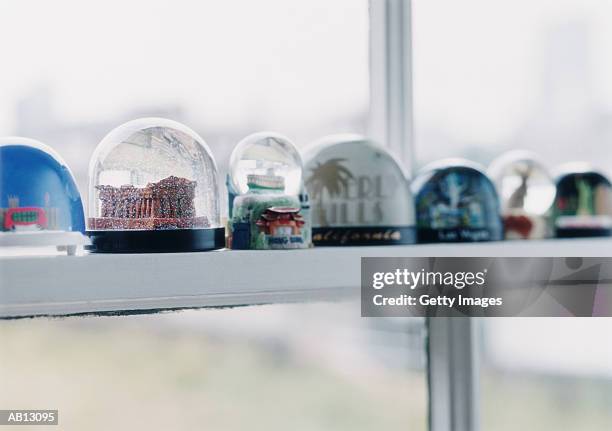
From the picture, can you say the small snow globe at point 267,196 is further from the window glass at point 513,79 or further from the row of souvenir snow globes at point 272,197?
the window glass at point 513,79

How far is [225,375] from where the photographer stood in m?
1.92

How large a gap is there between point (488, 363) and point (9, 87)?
1340 mm

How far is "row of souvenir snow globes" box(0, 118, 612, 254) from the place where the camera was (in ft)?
2.79

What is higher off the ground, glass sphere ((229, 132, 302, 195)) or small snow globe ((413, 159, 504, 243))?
glass sphere ((229, 132, 302, 195))

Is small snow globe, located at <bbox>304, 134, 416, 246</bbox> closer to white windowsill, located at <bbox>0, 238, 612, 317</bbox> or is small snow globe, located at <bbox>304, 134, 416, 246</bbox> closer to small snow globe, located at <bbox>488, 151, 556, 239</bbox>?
white windowsill, located at <bbox>0, 238, 612, 317</bbox>

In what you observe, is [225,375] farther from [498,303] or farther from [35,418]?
[498,303]

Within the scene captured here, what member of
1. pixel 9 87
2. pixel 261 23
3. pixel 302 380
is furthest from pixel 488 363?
pixel 9 87

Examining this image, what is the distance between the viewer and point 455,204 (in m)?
1.10

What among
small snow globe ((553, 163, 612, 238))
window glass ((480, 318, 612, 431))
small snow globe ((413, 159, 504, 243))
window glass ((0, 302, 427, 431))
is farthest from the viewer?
window glass ((480, 318, 612, 431))

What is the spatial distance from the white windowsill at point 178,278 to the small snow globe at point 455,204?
0.05m

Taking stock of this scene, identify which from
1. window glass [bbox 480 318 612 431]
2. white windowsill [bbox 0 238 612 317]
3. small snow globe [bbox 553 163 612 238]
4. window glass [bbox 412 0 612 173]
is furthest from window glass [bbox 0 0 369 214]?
window glass [bbox 480 318 612 431]

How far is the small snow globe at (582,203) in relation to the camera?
4.03ft

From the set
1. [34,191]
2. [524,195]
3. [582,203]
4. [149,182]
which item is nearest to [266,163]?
[149,182]

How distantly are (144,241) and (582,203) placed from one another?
771mm
